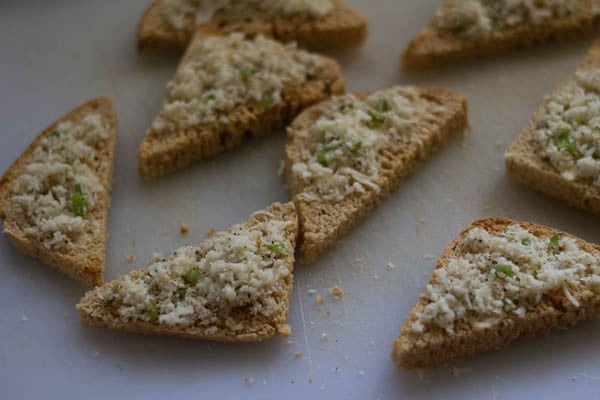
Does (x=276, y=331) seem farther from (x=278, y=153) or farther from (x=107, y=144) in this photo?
(x=107, y=144)

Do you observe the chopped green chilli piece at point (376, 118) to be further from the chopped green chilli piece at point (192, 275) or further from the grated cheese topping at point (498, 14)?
the chopped green chilli piece at point (192, 275)

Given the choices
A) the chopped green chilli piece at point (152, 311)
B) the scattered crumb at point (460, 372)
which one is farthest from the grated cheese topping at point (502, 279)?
the chopped green chilli piece at point (152, 311)

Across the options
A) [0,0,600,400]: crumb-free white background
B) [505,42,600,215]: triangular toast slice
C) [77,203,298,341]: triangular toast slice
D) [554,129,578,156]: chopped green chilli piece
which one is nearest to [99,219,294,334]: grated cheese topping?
[77,203,298,341]: triangular toast slice

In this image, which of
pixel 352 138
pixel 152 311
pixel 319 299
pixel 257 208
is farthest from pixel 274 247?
pixel 352 138

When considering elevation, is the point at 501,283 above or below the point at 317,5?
A: below

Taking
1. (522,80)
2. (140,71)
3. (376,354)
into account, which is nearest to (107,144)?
(140,71)

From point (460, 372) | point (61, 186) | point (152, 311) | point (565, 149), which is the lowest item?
point (460, 372)

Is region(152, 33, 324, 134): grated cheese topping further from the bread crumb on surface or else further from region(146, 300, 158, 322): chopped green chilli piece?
region(146, 300, 158, 322): chopped green chilli piece

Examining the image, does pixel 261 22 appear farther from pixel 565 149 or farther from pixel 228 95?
pixel 565 149

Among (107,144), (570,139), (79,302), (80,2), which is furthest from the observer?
(80,2)
